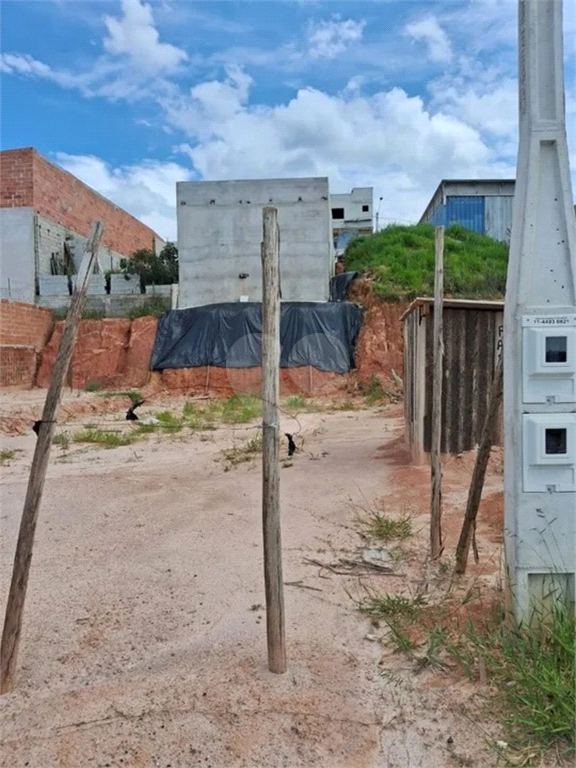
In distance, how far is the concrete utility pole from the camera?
7.70 feet

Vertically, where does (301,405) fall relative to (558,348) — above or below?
below

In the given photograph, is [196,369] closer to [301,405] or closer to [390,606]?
[301,405]

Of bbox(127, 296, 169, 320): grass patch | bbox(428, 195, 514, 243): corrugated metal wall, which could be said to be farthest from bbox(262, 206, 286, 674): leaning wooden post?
bbox(428, 195, 514, 243): corrugated metal wall

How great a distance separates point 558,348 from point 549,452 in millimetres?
431

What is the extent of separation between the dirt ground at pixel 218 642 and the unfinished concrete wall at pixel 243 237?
14.4 meters

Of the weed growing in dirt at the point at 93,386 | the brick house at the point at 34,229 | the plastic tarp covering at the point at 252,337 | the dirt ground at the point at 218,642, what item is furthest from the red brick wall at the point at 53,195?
the dirt ground at the point at 218,642

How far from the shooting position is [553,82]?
7.79 feet

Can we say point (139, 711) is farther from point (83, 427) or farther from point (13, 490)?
point (83, 427)

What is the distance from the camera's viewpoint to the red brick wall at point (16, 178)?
19688 millimetres

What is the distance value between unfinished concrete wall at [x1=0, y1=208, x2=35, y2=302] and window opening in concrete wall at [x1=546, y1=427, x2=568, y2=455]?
2029 centimetres

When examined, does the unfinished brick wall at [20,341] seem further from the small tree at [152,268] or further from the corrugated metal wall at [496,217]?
the corrugated metal wall at [496,217]

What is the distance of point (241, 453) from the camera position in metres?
7.58

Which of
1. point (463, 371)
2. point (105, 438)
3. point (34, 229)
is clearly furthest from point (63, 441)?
point (34, 229)

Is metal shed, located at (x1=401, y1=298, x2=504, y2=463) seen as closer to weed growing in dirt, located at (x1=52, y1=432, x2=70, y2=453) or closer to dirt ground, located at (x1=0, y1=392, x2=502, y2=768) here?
dirt ground, located at (x1=0, y1=392, x2=502, y2=768)
